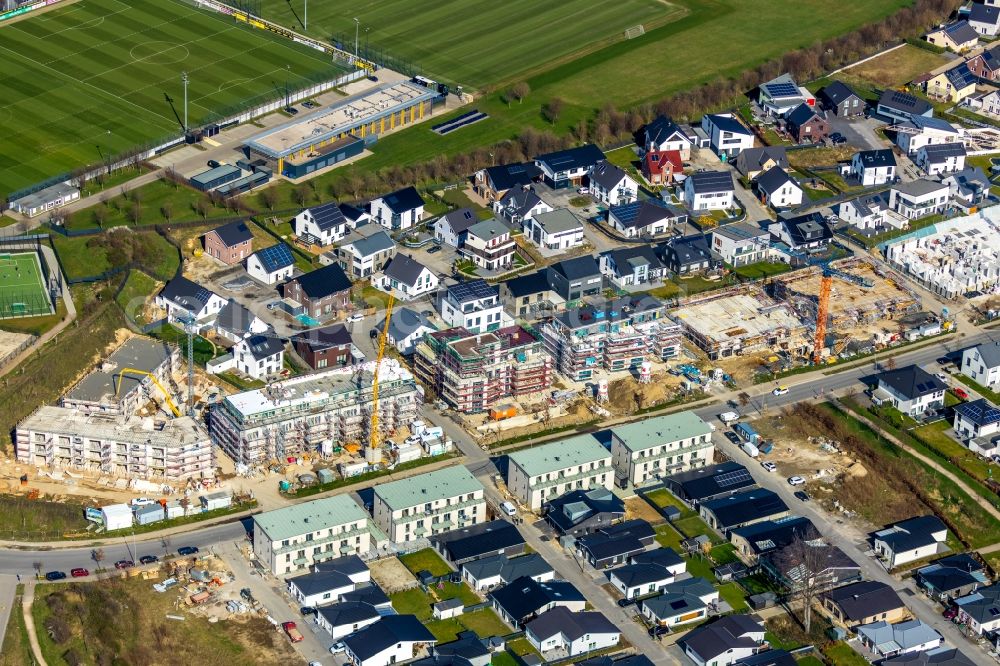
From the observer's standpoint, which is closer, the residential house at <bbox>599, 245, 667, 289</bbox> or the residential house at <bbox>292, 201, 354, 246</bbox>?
the residential house at <bbox>599, 245, 667, 289</bbox>

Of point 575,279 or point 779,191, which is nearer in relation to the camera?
point 575,279

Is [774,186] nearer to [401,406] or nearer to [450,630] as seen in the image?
[401,406]

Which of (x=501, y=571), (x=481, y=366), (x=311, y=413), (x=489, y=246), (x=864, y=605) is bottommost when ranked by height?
(x=501, y=571)

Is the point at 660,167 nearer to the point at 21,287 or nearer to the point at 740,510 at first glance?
the point at 740,510

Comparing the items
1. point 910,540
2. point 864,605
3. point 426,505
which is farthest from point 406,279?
point 864,605

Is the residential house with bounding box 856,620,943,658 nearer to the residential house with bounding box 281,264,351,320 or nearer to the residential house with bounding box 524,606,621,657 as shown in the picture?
the residential house with bounding box 524,606,621,657

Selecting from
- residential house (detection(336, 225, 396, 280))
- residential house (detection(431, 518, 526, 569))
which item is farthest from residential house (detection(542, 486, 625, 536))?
residential house (detection(336, 225, 396, 280))
